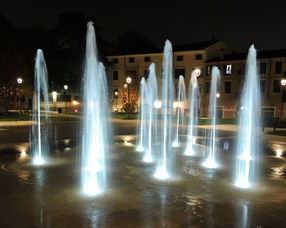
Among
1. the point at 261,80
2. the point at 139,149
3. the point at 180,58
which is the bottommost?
the point at 139,149

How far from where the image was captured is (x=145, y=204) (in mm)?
6086

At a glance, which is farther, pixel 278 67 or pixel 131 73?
pixel 131 73

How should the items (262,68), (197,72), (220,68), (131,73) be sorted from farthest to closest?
(131,73) < (197,72) < (220,68) < (262,68)

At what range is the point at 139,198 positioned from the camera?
643 cm

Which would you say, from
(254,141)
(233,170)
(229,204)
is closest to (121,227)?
(229,204)

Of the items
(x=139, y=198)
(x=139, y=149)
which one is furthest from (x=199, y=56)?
(x=139, y=198)

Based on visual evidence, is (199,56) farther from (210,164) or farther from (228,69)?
(210,164)

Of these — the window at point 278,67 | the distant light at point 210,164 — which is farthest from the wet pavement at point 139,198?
the window at point 278,67

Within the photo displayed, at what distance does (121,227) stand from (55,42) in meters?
46.2

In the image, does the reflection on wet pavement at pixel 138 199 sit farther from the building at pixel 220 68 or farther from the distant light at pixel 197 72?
the distant light at pixel 197 72

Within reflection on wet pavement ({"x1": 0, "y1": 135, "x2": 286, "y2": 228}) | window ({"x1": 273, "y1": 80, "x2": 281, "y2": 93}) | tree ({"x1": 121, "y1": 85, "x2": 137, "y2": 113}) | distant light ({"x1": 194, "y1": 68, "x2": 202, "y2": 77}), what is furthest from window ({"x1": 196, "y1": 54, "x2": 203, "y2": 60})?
reflection on wet pavement ({"x1": 0, "y1": 135, "x2": 286, "y2": 228})

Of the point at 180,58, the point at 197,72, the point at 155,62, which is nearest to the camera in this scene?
the point at 197,72

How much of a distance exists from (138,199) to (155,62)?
133ft

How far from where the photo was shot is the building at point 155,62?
140 feet
